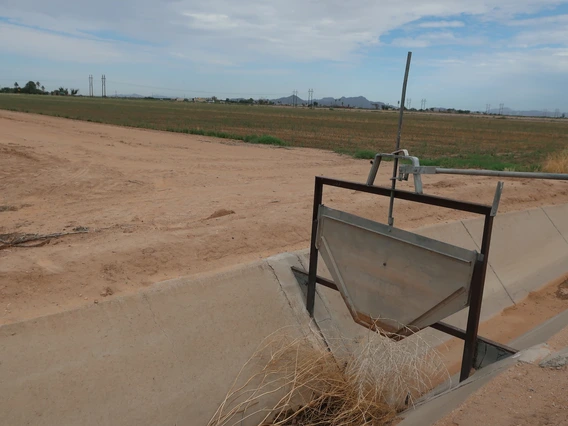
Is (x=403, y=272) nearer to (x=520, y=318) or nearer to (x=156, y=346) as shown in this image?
(x=156, y=346)

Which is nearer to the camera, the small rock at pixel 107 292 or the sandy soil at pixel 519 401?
the sandy soil at pixel 519 401

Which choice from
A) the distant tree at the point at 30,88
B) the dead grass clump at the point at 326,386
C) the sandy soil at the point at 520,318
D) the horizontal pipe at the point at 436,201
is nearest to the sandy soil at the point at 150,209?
the dead grass clump at the point at 326,386

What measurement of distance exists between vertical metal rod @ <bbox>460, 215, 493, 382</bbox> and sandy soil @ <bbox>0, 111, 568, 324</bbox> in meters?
3.04

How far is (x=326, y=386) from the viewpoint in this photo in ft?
15.9

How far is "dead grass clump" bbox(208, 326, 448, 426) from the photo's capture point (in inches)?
182

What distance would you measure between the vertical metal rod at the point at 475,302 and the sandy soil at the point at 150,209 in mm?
3045

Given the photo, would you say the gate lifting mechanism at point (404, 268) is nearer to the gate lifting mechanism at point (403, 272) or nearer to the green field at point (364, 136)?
the gate lifting mechanism at point (403, 272)

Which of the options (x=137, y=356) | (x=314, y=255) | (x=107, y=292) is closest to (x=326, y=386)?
(x=314, y=255)

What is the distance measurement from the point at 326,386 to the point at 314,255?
5.05 ft

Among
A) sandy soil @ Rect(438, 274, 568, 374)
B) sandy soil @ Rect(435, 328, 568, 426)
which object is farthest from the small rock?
sandy soil @ Rect(438, 274, 568, 374)

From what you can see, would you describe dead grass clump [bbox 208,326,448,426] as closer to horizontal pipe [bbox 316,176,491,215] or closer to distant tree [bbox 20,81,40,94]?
horizontal pipe [bbox 316,176,491,215]

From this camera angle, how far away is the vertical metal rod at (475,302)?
4.34 meters

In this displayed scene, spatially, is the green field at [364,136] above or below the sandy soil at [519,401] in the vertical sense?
above

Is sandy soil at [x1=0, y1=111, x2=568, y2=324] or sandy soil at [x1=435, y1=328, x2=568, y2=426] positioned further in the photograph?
sandy soil at [x1=0, y1=111, x2=568, y2=324]
